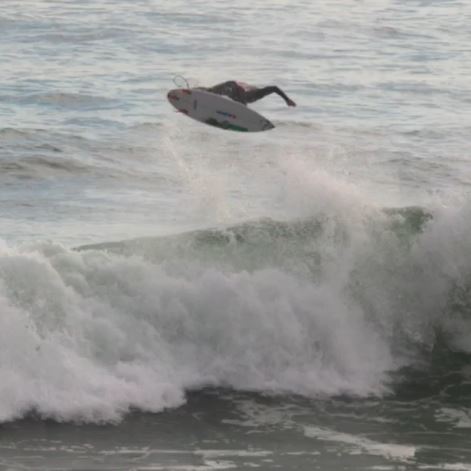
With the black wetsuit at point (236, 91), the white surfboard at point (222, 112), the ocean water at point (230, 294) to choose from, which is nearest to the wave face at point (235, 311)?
the ocean water at point (230, 294)

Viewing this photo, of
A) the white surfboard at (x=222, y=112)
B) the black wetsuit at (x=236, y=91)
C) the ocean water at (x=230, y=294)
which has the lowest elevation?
the ocean water at (x=230, y=294)

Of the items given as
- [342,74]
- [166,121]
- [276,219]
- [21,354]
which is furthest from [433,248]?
[342,74]

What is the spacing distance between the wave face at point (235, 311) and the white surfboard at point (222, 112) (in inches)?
63.2

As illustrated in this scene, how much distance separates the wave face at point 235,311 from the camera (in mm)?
17547

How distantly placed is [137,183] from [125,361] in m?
8.92

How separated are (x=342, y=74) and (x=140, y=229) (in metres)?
16.2

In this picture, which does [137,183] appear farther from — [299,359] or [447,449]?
[447,449]

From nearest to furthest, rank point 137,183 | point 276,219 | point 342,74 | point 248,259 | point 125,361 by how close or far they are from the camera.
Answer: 1. point 125,361
2. point 248,259
3. point 276,219
4. point 137,183
5. point 342,74

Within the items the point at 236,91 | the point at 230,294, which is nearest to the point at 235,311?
the point at 230,294

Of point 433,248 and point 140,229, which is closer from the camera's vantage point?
point 433,248

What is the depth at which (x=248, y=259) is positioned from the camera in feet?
67.5

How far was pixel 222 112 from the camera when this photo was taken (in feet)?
72.4

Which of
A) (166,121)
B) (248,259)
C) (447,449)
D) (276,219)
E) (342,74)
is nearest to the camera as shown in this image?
(447,449)

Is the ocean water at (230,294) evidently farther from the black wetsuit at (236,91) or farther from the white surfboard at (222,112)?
the black wetsuit at (236,91)
